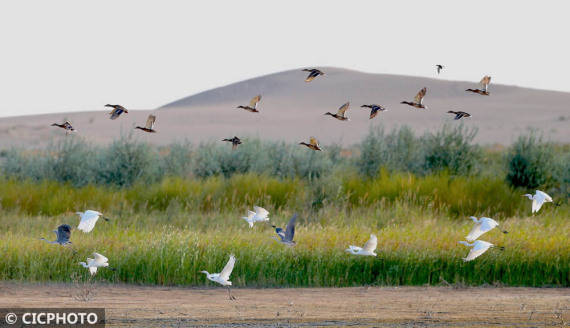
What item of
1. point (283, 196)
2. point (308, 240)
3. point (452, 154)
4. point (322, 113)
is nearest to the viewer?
point (308, 240)

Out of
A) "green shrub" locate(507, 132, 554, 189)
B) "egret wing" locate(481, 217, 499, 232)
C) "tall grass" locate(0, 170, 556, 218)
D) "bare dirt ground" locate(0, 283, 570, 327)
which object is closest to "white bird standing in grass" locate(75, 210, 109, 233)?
"bare dirt ground" locate(0, 283, 570, 327)

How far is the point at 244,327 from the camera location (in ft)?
27.7

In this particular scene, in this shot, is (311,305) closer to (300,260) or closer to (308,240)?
(300,260)

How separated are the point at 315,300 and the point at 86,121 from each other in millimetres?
90496

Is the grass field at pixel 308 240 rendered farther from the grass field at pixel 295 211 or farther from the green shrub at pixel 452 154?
the green shrub at pixel 452 154

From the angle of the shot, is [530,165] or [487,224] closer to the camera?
[487,224]

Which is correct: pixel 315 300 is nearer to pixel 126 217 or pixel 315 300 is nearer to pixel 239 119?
pixel 126 217

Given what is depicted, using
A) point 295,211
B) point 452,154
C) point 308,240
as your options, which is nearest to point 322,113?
point 452,154

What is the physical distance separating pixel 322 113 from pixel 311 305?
3580 inches

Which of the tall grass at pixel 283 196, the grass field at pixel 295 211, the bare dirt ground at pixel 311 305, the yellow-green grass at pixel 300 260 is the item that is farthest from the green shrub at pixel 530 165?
the bare dirt ground at pixel 311 305

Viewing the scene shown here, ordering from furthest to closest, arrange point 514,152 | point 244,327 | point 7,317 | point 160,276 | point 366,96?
1. point 366,96
2. point 514,152
3. point 160,276
4. point 7,317
5. point 244,327

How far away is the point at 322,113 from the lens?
329ft

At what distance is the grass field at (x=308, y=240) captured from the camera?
1193 centimetres

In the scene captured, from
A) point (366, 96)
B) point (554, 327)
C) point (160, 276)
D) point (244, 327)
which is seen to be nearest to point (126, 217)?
point (160, 276)
